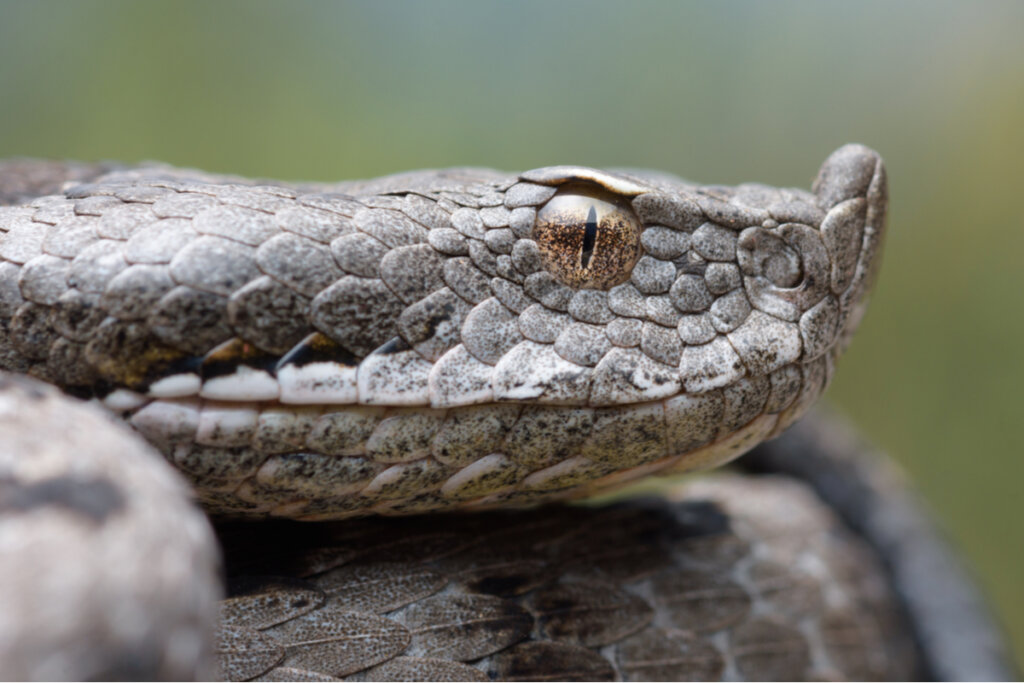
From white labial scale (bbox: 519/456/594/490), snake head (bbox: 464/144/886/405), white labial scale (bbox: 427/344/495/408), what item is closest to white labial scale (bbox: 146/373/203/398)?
white labial scale (bbox: 427/344/495/408)

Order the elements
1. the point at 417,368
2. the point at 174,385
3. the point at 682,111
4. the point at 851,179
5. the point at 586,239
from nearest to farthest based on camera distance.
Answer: the point at 174,385 → the point at 417,368 → the point at 586,239 → the point at 851,179 → the point at 682,111

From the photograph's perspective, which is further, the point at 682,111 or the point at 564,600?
the point at 682,111

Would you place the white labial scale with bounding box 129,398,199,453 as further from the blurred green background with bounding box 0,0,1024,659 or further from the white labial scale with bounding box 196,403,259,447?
the blurred green background with bounding box 0,0,1024,659

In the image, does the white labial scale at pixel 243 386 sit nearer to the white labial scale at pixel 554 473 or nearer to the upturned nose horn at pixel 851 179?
the white labial scale at pixel 554 473

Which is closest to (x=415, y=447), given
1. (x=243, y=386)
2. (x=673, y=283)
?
(x=243, y=386)

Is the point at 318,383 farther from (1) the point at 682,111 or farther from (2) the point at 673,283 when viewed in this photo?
(1) the point at 682,111

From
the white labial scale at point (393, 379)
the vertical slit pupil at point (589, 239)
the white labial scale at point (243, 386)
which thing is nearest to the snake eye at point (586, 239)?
the vertical slit pupil at point (589, 239)
